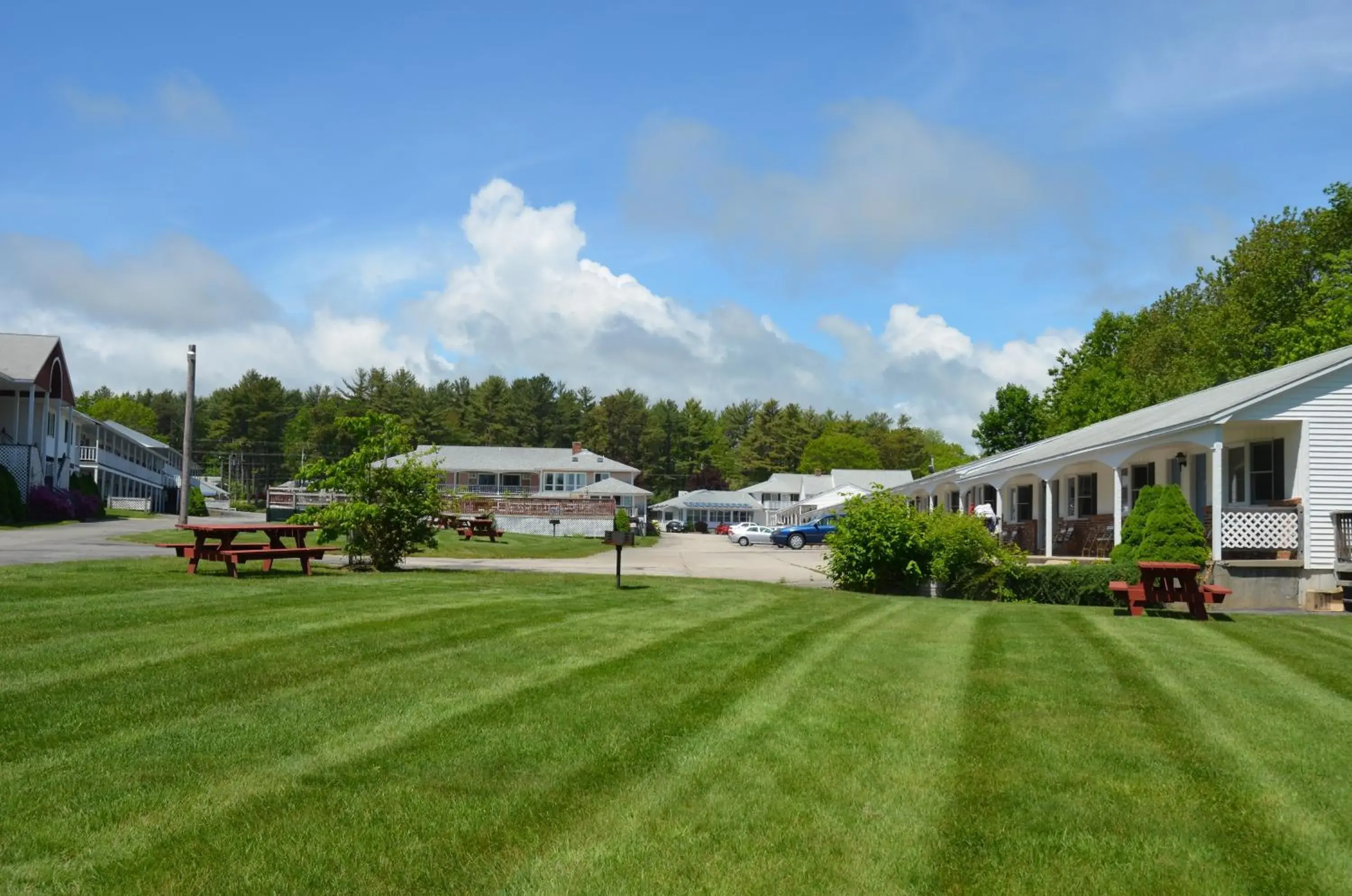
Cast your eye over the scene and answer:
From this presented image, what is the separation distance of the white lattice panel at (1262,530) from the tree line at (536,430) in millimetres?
96493

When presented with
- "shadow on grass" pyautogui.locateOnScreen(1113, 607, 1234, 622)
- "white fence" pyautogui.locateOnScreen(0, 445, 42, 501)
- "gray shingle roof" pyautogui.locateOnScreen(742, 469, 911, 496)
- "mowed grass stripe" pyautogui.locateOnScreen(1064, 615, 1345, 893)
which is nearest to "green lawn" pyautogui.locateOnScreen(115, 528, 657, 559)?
"white fence" pyautogui.locateOnScreen(0, 445, 42, 501)

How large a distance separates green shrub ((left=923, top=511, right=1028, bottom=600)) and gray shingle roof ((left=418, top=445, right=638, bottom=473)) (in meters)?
66.9

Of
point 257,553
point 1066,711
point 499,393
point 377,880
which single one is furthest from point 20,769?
point 499,393

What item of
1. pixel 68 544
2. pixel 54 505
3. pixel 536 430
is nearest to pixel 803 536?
pixel 54 505

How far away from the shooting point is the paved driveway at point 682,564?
23.5 metres

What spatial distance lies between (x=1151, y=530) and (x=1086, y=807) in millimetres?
16118

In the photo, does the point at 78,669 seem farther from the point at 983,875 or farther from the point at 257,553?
the point at 257,553

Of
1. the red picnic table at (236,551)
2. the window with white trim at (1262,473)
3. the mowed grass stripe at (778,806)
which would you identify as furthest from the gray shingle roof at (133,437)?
the mowed grass stripe at (778,806)

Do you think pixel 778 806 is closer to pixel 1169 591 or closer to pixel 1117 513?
pixel 1169 591

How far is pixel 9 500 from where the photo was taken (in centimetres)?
3922

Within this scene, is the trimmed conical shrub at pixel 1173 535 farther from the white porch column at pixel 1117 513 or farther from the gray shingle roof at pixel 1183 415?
the white porch column at pixel 1117 513

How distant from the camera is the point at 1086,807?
539 cm

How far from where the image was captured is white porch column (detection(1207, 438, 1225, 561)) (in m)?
20.1

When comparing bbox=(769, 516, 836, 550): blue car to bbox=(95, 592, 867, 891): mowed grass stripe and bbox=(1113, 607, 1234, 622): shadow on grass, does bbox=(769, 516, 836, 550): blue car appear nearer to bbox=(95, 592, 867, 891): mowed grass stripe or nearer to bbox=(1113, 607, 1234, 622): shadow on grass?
bbox=(1113, 607, 1234, 622): shadow on grass
